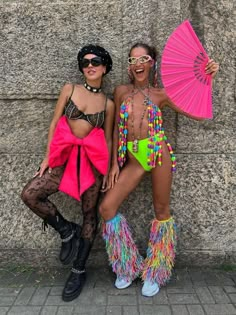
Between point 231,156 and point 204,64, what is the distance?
38.4 inches

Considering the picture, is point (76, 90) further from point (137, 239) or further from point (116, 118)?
point (137, 239)

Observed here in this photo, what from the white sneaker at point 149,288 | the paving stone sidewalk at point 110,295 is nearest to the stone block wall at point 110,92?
the paving stone sidewalk at point 110,295

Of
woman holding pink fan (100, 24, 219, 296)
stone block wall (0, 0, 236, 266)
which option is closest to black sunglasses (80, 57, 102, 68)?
woman holding pink fan (100, 24, 219, 296)

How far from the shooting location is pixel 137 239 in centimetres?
332

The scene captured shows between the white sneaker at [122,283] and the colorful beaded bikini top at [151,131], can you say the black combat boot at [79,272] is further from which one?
the colorful beaded bikini top at [151,131]

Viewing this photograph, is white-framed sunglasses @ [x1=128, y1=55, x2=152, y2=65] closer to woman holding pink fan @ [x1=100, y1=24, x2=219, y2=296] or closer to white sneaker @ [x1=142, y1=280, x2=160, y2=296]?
woman holding pink fan @ [x1=100, y1=24, x2=219, y2=296]

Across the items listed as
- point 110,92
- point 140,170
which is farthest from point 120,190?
point 110,92

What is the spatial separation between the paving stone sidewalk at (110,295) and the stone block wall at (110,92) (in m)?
0.17

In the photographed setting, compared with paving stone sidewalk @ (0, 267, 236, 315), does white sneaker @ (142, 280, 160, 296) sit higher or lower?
higher

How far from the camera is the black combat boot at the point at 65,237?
114 inches

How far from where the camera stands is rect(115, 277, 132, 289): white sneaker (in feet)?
9.77

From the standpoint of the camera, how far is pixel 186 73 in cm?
257

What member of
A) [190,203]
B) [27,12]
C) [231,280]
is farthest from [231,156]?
[27,12]

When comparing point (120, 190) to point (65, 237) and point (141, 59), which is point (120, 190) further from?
point (141, 59)
